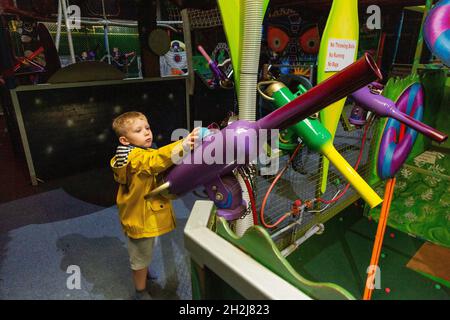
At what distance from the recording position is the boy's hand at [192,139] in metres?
0.67

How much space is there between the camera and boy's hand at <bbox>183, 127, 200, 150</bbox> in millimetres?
670

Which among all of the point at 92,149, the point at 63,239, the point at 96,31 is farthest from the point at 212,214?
the point at 96,31

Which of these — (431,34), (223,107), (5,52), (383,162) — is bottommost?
(223,107)

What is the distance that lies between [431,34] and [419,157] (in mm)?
1058

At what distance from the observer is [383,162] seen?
1279mm

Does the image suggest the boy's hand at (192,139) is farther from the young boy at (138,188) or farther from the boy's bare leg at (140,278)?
the boy's bare leg at (140,278)

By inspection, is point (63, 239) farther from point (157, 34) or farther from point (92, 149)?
point (157, 34)
